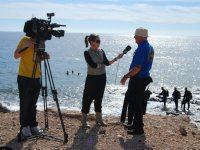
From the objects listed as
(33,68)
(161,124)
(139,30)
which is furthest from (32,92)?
(161,124)

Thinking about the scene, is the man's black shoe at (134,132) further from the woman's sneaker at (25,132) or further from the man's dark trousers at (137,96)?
the woman's sneaker at (25,132)

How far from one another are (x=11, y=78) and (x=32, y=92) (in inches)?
2461

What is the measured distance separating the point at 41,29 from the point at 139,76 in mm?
2345

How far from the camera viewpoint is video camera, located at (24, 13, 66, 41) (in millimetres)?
8109

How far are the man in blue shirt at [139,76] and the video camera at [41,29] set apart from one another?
1.70 m

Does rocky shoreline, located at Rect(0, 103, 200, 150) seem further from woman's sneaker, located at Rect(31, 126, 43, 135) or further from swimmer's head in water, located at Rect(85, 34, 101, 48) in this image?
swimmer's head in water, located at Rect(85, 34, 101, 48)

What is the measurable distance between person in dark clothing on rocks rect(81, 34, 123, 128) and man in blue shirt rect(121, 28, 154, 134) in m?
0.73

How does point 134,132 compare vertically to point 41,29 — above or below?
below

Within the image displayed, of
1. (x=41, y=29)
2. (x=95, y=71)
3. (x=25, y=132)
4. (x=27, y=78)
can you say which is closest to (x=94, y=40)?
(x=95, y=71)

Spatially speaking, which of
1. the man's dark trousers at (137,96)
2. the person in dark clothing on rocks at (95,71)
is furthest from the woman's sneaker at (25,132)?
the man's dark trousers at (137,96)

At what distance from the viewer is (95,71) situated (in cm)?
979

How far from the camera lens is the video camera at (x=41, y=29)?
26.6 feet

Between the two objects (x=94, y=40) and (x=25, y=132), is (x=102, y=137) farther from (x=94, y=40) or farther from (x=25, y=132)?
(x=94, y=40)

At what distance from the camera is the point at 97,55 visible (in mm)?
9750
